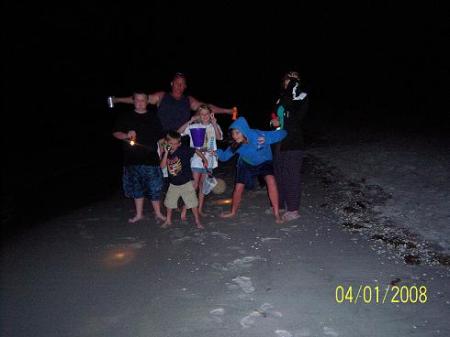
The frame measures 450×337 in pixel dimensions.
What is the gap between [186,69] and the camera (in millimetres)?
46875

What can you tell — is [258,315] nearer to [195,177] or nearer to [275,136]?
[275,136]

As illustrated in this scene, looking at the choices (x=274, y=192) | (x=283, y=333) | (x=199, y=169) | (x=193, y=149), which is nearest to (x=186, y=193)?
(x=199, y=169)

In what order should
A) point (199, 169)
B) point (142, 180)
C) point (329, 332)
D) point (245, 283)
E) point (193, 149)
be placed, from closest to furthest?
point (329, 332) → point (245, 283) → point (193, 149) → point (142, 180) → point (199, 169)

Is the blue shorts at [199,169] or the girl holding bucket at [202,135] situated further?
the blue shorts at [199,169]

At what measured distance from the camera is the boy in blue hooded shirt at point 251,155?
5266 mm

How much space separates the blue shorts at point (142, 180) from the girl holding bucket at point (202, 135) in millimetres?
512

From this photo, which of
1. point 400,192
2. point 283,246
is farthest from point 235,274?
point 400,192

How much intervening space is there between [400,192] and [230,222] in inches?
116

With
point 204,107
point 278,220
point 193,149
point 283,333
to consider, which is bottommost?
point 283,333

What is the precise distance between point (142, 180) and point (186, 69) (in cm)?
4309

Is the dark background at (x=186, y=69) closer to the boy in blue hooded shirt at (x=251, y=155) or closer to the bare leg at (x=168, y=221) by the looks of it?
the bare leg at (x=168, y=221)

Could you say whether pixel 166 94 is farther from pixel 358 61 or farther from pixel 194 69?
pixel 194 69
